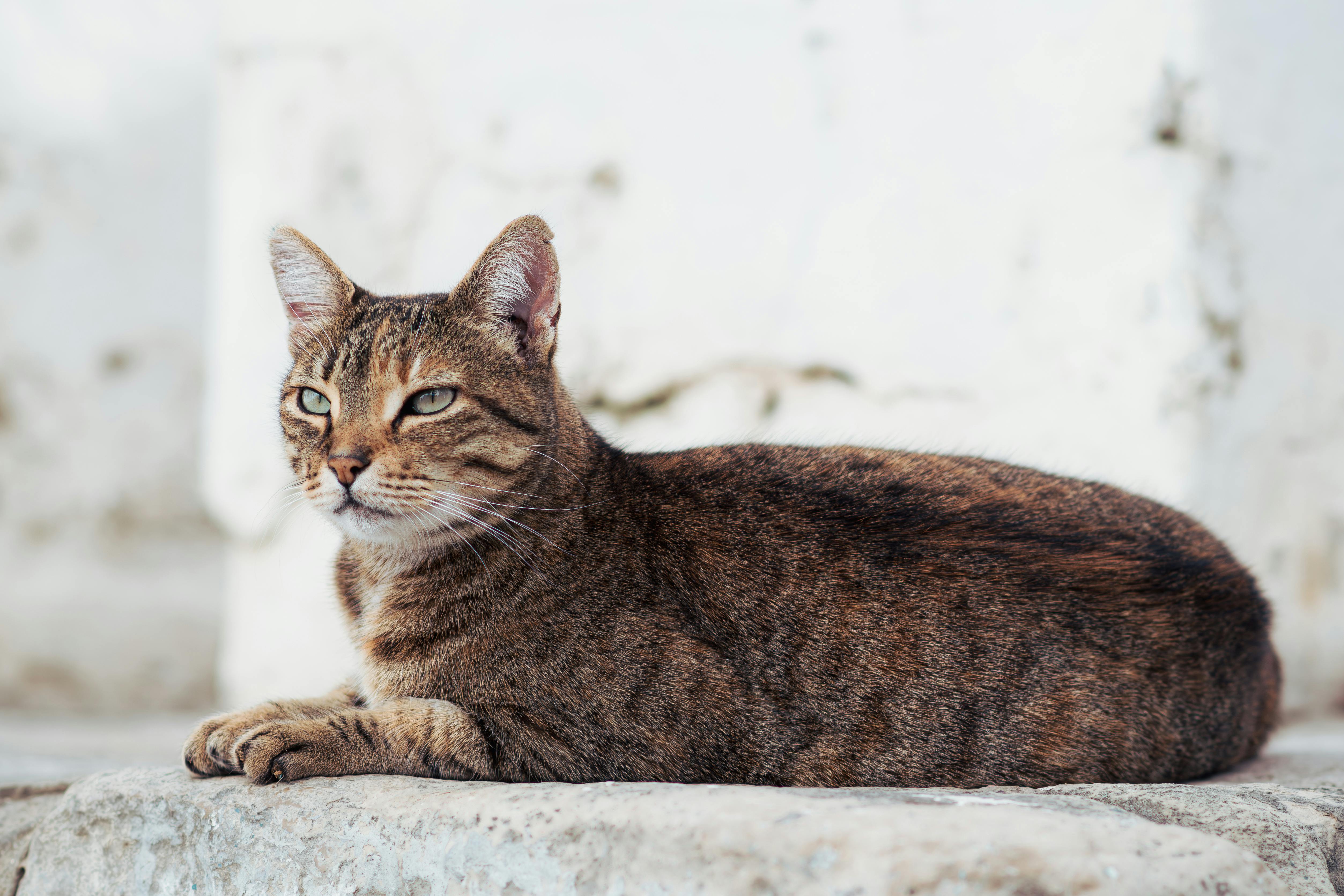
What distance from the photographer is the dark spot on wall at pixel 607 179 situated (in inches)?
174

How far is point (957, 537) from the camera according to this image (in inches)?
89.1

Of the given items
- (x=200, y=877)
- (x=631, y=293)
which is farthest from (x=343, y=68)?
(x=200, y=877)

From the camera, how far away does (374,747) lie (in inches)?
79.7

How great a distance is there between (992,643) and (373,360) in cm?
139

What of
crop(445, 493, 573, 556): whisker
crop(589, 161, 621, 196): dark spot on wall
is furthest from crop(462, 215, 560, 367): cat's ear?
crop(589, 161, 621, 196): dark spot on wall

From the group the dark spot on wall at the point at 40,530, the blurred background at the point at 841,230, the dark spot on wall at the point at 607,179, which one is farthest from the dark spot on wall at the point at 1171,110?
the dark spot on wall at the point at 40,530

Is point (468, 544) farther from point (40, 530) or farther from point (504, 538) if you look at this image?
point (40, 530)

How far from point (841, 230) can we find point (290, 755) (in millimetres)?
2981

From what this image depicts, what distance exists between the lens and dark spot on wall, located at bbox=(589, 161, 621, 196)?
14.5 ft

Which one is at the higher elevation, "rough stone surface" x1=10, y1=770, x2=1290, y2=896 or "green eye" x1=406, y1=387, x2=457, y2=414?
"green eye" x1=406, y1=387, x2=457, y2=414

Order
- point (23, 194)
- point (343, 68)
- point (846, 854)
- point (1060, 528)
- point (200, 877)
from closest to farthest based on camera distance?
point (846, 854) < point (200, 877) < point (1060, 528) < point (343, 68) < point (23, 194)

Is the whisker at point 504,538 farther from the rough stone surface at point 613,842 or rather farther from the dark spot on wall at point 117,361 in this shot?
the dark spot on wall at point 117,361

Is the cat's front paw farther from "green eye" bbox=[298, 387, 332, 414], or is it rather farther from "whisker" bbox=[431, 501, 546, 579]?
"green eye" bbox=[298, 387, 332, 414]

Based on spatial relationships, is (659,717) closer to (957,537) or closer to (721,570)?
(721,570)
